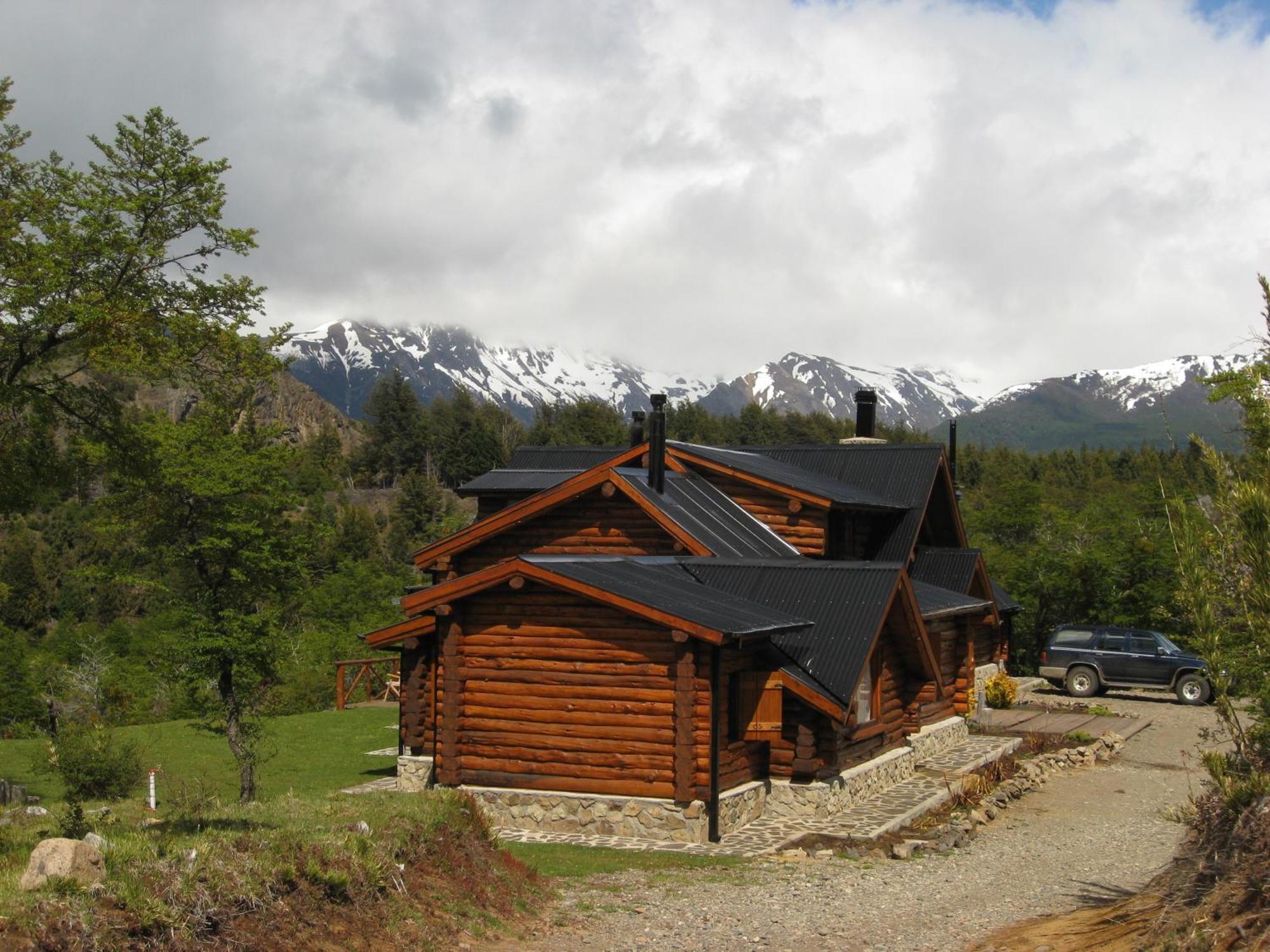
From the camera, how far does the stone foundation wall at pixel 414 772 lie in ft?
59.6

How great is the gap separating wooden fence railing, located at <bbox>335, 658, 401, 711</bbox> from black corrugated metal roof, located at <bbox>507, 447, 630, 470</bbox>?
622 centimetres

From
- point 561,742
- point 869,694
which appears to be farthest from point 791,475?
point 561,742

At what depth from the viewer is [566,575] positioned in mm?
15703

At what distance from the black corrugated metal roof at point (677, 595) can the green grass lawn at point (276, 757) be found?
5.75m

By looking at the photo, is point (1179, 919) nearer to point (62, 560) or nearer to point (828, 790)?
point (828, 790)

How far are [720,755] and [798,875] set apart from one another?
8.12 ft

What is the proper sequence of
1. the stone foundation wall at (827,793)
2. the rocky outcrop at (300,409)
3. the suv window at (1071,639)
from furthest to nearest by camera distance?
the rocky outcrop at (300,409) → the suv window at (1071,639) → the stone foundation wall at (827,793)

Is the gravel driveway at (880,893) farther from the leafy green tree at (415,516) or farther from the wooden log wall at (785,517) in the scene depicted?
the leafy green tree at (415,516)

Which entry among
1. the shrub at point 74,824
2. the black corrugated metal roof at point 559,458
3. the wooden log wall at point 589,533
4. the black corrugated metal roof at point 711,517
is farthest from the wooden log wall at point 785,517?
the shrub at point 74,824

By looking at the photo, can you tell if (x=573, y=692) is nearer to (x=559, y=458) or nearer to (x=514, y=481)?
(x=514, y=481)

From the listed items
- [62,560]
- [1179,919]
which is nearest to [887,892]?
[1179,919]

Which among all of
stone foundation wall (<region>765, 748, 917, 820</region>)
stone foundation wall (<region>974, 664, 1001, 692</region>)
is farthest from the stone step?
stone foundation wall (<region>974, 664, 1001, 692</region>)

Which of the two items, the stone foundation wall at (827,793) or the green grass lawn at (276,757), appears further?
the green grass lawn at (276,757)

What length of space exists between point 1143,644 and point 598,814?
23331mm
